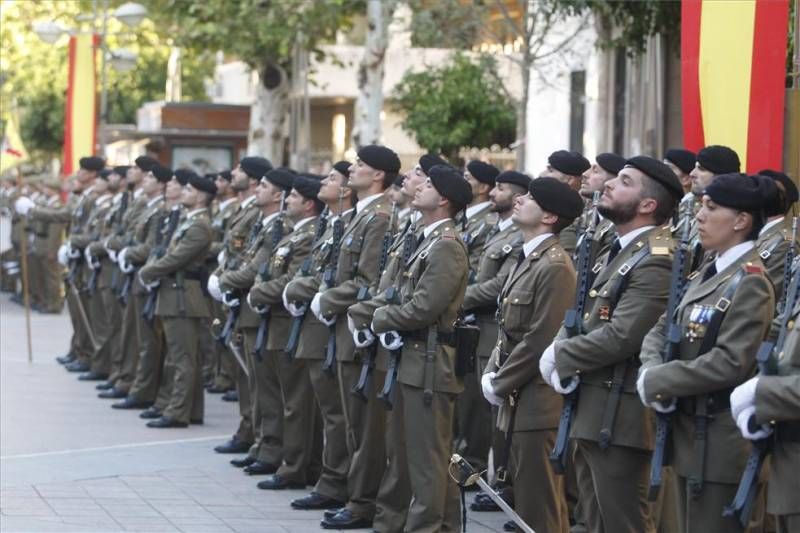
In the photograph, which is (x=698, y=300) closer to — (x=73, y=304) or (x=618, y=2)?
(x=618, y=2)

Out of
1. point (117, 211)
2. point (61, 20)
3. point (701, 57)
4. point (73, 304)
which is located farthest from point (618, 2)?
point (61, 20)

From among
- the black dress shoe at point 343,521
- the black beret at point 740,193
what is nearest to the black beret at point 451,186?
the black dress shoe at point 343,521

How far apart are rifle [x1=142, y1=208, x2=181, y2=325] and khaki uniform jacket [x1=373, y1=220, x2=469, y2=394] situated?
5.92m

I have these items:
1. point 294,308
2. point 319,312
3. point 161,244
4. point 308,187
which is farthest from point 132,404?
point 319,312

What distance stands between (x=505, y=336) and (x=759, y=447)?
2641 millimetres

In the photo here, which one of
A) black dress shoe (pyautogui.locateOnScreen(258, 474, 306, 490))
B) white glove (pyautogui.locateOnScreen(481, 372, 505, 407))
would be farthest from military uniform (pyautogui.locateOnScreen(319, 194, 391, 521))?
white glove (pyautogui.locateOnScreen(481, 372, 505, 407))

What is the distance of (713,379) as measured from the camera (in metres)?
6.65

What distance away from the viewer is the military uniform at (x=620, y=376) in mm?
7574

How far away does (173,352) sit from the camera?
586 inches

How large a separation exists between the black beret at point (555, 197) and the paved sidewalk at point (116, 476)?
2643 millimetres

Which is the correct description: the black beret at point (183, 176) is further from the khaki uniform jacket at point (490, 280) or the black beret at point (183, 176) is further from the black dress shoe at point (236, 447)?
the khaki uniform jacket at point (490, 280)

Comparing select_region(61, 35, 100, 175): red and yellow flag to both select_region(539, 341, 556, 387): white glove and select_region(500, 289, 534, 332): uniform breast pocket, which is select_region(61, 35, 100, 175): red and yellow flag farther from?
select_region(539, 341, 556, 387): white glove

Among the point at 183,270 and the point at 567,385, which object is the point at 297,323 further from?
the point at 567,385

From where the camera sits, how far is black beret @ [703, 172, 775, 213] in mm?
6840
